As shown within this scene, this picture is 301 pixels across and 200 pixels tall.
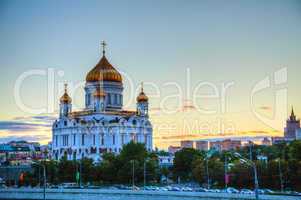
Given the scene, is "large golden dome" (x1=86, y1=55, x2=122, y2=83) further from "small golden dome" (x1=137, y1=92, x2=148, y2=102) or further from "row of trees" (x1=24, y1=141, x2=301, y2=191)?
"row of trees" (x1=24, y1=141, x2=301, y2=191)

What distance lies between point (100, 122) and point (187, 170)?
14209 millimetres

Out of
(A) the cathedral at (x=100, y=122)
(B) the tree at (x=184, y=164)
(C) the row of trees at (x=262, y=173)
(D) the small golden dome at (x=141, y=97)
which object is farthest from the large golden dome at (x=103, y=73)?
(C) the row of trees at (x=262, y=173)

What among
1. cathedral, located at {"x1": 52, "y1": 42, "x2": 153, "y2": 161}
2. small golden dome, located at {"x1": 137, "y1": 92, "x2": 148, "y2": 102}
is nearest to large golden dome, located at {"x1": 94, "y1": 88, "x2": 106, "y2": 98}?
cathedral, located at {"x1": 52, "y1": 42, "x2": 153, "y2": 161}

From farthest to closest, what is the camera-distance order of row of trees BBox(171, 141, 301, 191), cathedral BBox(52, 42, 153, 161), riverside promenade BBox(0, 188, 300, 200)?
cathedral BBox(52, 42, 153, 161) < row of trees BBox(171, 141, 301, 191) < riverside promenade BBox(0, 188, 300, 200)

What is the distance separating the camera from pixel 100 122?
67000 mm

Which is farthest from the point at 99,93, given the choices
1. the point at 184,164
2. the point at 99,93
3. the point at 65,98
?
the point at 184,164

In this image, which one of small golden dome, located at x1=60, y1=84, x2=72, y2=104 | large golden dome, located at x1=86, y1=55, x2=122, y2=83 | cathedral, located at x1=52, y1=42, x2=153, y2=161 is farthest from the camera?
small golden dome, located at x1=60, y1=84, x2=72, y2=104

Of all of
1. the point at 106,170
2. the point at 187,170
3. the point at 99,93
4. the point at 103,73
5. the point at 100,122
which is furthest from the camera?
the point at 103,73

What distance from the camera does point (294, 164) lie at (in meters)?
38.8

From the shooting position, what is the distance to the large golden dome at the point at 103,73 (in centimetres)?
6988

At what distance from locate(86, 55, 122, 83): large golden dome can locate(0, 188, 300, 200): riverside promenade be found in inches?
1131

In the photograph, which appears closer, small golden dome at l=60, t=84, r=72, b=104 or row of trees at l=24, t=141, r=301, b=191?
row of trees at l=24, t=141, r=301, b=191

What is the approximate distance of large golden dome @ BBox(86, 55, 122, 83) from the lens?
69.9 m

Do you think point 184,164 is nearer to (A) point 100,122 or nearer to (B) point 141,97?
(A) point 100,122
